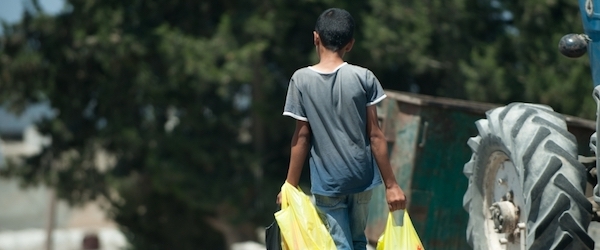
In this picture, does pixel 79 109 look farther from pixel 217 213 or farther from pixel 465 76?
pixel 465 76

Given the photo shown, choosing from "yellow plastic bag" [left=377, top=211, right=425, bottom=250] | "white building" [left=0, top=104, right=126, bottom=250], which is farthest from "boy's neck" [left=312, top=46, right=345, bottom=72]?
"white building" [left=0, top=104, right=126, bottom=250]

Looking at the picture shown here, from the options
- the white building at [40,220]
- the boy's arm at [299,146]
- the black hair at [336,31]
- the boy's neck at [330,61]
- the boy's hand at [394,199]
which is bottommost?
the white building at [40,220]

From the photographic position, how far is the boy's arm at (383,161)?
4562 mm

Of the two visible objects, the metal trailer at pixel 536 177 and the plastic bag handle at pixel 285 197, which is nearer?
the metal trailer at pixel 536 177

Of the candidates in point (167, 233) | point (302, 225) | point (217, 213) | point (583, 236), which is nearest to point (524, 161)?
point (583, 236)

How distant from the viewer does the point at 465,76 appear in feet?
48.1

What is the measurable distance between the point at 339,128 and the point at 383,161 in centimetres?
25

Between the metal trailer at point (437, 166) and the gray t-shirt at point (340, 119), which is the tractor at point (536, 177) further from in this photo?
the metal trailer at point (437, 166)

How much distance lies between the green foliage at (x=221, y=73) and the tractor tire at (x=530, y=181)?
9.08 meters

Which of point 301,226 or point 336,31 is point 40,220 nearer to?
point 301,226

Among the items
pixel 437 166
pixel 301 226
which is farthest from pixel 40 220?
pixel 301 226

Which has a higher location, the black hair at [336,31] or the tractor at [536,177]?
the black hair at [336,31]

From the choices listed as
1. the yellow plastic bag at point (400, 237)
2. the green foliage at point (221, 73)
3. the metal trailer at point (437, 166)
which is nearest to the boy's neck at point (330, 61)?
→ the yellow plastic bag at point (400, 237)

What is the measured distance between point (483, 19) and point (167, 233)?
719 cm
